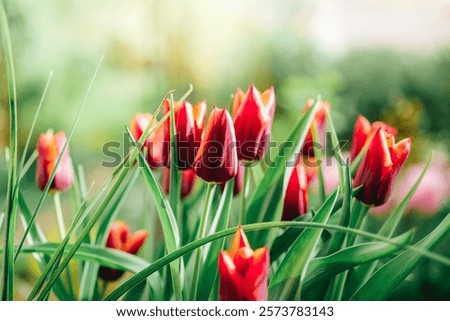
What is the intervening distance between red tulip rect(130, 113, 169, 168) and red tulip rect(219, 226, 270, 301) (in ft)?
0.74

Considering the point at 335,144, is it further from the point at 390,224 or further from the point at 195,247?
the point at 195,247

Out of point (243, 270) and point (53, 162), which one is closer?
point (243, 270)

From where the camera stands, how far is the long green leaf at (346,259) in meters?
1.24

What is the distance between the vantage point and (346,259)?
4.09 feet

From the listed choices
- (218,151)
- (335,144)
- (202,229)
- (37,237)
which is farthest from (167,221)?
(335,144)

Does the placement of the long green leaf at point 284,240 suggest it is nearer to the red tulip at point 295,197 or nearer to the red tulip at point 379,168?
the red tulip at point 295,197

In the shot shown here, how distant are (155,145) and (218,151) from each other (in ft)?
0.49

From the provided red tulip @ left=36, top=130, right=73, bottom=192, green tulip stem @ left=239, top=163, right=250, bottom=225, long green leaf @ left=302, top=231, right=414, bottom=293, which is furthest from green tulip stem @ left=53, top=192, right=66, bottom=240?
long green leaf @ left=302, top=231, right=414, bottom=293

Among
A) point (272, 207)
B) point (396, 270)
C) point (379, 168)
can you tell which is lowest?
point (396, 270)

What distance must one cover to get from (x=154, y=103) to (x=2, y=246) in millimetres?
451

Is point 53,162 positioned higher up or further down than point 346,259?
higher up

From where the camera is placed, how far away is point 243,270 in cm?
120

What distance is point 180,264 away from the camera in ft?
4.20

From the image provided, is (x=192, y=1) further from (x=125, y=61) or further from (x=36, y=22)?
(x=36, y=22)
